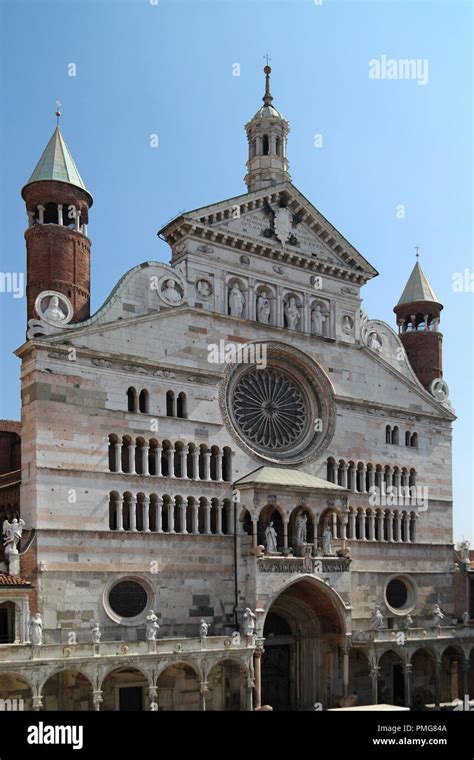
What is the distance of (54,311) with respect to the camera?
33.5 m

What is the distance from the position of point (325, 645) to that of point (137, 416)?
13.9 meters

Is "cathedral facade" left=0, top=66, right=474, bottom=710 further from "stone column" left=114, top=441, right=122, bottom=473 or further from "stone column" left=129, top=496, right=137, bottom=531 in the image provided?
"stone column" left=129, top=496, right=137, bottom=531

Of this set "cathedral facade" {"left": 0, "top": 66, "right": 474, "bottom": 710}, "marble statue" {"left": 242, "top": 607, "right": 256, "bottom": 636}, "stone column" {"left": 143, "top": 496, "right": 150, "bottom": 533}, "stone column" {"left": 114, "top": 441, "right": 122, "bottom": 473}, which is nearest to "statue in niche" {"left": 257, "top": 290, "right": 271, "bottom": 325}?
"cathedral facade" {"left": 0, "top": 66, "right": 474, "bottom": 710}

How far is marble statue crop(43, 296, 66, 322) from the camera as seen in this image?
33.4 metres

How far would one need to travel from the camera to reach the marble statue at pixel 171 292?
37062 millimetres

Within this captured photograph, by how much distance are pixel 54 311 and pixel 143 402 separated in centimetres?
522

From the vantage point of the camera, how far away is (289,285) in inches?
1639

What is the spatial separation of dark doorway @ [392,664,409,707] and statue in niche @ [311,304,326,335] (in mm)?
16821

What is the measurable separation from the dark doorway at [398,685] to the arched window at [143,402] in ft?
61.0

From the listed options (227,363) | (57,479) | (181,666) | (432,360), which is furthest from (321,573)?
(432,360)

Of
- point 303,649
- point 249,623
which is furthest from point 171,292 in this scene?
point 303,649

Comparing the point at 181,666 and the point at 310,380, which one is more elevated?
the point at 310,380

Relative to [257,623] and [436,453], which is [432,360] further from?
[257,623]

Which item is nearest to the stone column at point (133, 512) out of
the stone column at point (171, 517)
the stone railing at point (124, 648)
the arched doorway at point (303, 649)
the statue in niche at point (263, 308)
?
the stone column at point (171, 517)
